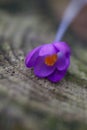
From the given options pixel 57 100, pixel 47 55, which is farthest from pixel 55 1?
pixel 57 100

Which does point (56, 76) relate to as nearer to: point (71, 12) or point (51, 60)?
point (51, 60)

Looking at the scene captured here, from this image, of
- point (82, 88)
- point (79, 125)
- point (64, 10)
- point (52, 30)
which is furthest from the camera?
point (64, 10)

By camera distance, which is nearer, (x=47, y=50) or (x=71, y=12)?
(x=47, y=50)

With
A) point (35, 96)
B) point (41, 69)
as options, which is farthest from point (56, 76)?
point (35, 96)

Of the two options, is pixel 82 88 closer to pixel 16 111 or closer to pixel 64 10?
pixel 16 111

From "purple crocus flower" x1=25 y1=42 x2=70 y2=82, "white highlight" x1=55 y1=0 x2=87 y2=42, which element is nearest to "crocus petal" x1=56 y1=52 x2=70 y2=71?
"purple crocus flower" x1=25 y1=42 x2=70 y2=82

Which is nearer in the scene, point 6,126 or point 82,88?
point 6,126

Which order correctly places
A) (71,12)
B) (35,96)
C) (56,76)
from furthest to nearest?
(71,12)
(56,76)
(35,96)

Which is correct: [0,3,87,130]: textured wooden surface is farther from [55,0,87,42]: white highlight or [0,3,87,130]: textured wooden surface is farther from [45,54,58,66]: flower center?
[55,0,87,42]: white highlight
